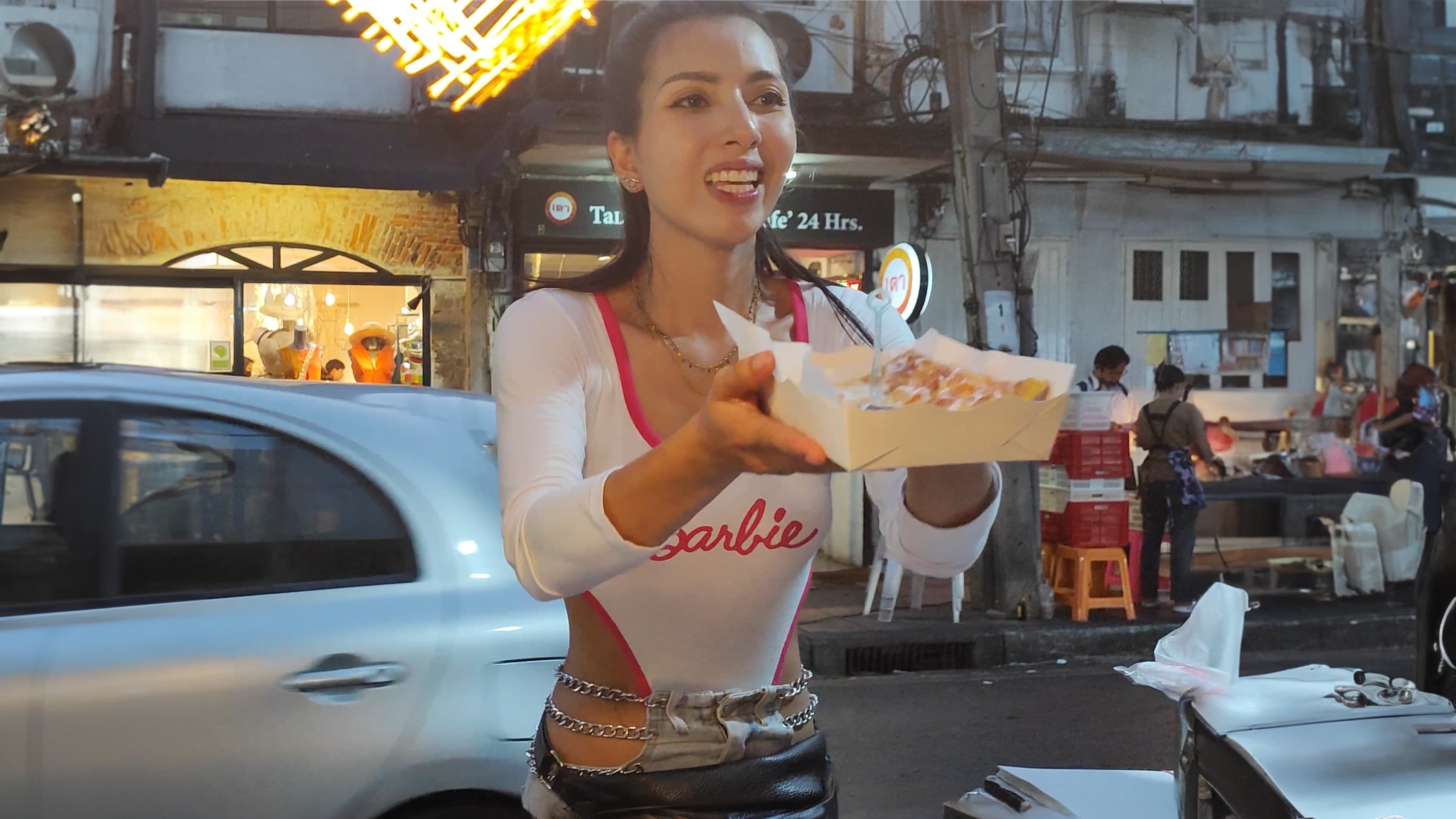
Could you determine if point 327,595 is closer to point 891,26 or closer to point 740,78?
point 740,78

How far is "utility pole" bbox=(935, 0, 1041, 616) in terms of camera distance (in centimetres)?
941

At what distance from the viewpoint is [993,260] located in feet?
Answer: 31.1

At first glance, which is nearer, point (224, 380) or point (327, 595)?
point (327, 595)

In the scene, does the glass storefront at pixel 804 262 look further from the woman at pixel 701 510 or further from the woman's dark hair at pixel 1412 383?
the woman at pixel 701 510

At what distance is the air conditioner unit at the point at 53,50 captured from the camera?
1111 cm

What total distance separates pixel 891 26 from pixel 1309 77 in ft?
15.2

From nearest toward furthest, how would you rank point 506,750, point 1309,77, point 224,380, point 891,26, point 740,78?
point 740,78
point 506,750
point 224,380
point 891,26
point 1309,77

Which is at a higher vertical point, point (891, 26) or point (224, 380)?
point (891, 26)

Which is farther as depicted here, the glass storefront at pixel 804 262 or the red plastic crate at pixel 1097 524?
the glass storefront at pixel 804 262

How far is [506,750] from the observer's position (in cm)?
316

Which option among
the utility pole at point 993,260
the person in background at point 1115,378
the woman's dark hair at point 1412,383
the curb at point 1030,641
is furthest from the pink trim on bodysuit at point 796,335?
the woman's dark hair at point 1412,383

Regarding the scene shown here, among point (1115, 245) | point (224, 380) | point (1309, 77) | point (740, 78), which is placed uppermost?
point (1309, 77)

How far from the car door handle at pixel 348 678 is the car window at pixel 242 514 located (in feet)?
0.78

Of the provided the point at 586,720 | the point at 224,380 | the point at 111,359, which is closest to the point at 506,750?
the point at 224,380
